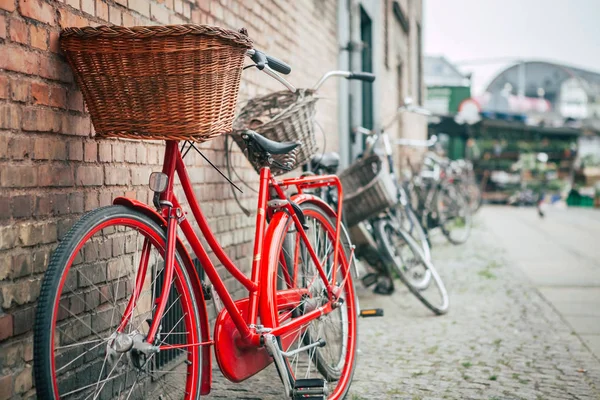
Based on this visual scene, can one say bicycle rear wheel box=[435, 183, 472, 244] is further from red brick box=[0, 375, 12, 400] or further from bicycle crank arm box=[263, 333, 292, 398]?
red brick box=[0, 375, 12, 400]

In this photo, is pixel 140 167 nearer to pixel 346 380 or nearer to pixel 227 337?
pixel 227 337

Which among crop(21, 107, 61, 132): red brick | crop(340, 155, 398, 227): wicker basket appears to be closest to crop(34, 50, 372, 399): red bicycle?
crop(21, 107, 61, 132): red brick

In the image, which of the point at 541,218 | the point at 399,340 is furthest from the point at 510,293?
the point at 541,218

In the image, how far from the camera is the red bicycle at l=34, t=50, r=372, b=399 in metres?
1.93

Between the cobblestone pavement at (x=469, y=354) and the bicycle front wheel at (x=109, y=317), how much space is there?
0.81 m

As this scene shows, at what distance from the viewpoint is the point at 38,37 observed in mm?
2154

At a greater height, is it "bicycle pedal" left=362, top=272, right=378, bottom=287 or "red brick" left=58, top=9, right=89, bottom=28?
"red brick" left=58, top=9, right=89, bottom=28

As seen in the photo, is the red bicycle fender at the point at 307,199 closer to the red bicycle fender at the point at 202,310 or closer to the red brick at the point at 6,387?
the red bicycle fender at the point at 202,310

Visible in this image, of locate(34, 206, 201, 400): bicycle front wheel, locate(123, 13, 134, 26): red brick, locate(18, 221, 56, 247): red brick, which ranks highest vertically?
locate(123, 13, 134, 26): red brick

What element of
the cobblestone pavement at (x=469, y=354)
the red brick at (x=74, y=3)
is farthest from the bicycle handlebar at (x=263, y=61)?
the cobblestone pavement at (x=469, y=354)

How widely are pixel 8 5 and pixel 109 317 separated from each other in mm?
1180

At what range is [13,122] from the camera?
6.77 feet

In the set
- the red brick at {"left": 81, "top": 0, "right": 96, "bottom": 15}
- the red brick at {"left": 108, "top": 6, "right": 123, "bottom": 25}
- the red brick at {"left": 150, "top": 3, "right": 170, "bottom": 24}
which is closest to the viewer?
the red brick at {"left": 81, "top": 0, "right": 96, "bottom": 15}

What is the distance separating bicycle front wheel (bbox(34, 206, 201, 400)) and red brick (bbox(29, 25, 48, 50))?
622 millimetres
